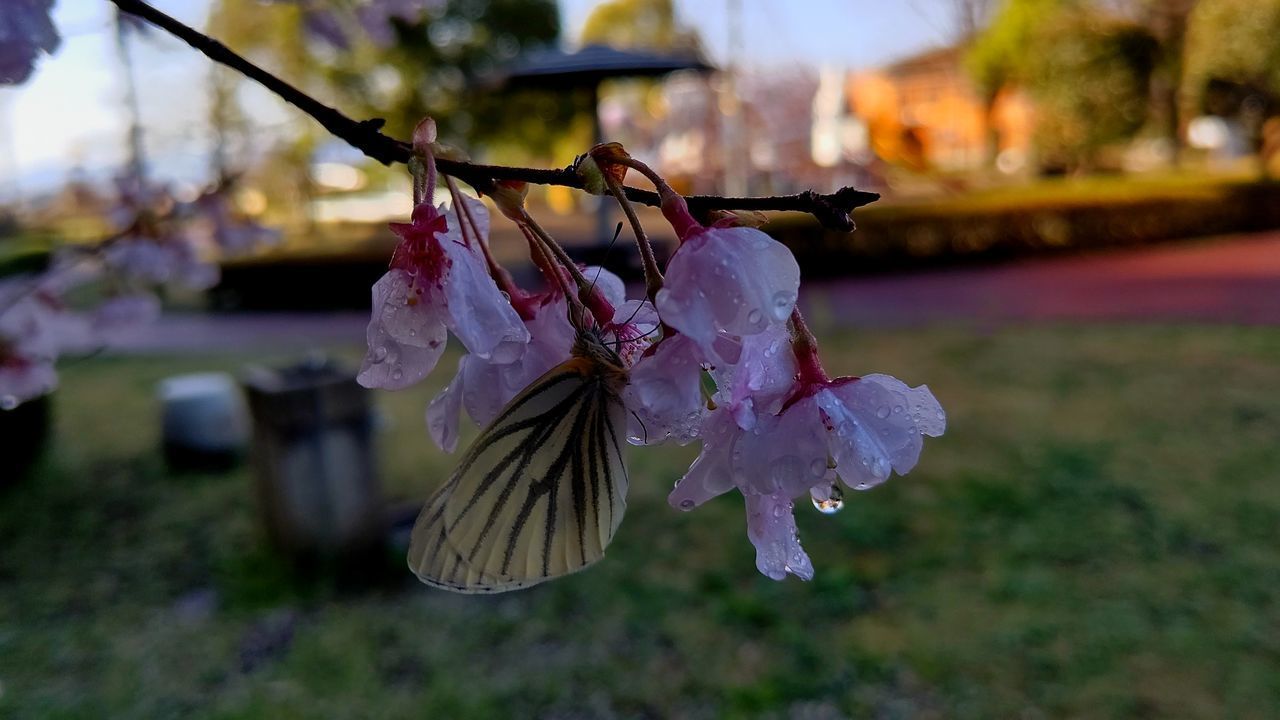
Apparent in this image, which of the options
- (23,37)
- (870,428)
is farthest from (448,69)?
(870,428)

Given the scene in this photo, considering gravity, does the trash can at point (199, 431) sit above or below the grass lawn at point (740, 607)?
above

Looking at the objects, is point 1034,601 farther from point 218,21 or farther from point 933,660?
point 218,21

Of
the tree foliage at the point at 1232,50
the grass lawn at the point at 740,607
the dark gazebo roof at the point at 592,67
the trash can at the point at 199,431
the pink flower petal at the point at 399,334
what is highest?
the tree foliage at the point at 1232,50

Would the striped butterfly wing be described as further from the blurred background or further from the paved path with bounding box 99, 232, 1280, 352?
the paved path with bounding box 99, 232, 1280, 352

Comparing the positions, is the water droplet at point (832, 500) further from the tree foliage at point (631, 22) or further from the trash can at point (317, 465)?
the tree foliage at point (631, 22)

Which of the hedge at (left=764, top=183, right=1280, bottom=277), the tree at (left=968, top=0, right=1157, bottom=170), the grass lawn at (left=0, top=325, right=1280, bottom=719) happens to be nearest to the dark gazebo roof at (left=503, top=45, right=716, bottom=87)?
the grass lawn at (left=0, top=325, right=1280, bottom=719)

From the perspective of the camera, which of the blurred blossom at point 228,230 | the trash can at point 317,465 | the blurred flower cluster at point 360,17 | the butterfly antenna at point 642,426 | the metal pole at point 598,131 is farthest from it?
the metal pole at point 598,131

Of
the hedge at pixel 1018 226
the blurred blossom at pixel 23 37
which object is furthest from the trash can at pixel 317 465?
the hedge at pixel 1018 226
